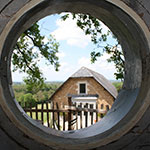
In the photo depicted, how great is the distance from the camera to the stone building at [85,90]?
14306mm

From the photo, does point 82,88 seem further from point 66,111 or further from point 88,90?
point 66,111

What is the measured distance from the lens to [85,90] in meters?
15.3

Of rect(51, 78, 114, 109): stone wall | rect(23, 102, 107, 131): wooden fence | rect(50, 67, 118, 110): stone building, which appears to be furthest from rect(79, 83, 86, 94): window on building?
rect(23, 102, 107, 131): wooden fence

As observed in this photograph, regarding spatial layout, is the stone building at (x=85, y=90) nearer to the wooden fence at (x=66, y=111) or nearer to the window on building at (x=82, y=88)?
the window on building at (x=82, y=88)

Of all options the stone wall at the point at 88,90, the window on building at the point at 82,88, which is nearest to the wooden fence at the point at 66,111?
the stone wall at the point at 88,90

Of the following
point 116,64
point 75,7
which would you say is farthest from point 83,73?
point 75,7

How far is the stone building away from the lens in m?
14.3

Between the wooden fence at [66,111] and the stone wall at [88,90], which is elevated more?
Answer: the stone wall at [88,90]

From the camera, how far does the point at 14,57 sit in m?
5.48

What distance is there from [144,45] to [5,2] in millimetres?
1156

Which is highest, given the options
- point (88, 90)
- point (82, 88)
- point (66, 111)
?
point (82, 88)

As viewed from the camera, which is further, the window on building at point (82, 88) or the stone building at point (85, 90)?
the window on building at point (82, 88)

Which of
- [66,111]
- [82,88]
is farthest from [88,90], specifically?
[66,111]

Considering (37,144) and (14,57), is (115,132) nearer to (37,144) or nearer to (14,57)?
(37,144)
